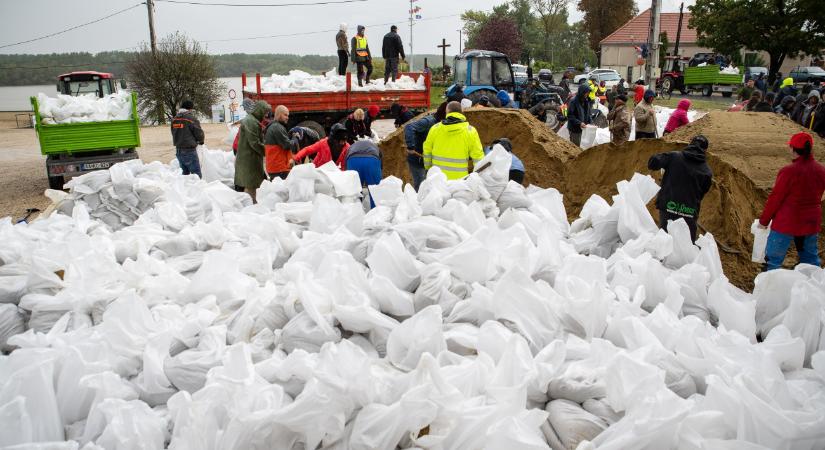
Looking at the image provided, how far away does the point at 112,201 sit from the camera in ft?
17.0

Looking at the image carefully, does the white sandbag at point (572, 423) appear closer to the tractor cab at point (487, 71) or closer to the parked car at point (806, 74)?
the tractor cab at point (487, 71)

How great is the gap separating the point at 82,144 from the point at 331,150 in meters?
5.80

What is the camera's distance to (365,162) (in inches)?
226

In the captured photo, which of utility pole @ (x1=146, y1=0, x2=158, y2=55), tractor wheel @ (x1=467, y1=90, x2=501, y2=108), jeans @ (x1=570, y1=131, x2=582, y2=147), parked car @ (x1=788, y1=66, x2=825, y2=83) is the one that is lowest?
jeans @ (x1=570, y1=131, x2=582, y2=147)

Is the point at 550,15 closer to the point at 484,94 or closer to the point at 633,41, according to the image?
the point at 633,41

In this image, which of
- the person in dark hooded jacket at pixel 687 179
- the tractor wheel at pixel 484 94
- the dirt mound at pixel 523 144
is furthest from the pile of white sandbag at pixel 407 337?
the tractor wheel at pixel 484 94

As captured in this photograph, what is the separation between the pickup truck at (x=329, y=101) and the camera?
11.2m

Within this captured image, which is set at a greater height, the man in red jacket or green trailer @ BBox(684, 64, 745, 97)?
green trailer @ BBox(684, 64, 745, 97)

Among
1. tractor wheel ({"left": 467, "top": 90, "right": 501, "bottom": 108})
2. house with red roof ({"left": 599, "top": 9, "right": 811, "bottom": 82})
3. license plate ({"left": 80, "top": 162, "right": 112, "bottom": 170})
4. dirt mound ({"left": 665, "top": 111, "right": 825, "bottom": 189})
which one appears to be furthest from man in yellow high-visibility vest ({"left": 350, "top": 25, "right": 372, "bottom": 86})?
house with red roof ({"left": 599, "top": 9, "right": 811, "bottom": 82})

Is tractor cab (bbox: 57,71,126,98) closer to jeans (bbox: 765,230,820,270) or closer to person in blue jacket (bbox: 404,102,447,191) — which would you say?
person in blue jacket (bbox: 404,102,447,191)

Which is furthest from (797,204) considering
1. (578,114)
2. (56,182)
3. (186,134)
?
(56,182)

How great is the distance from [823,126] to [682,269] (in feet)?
27.1

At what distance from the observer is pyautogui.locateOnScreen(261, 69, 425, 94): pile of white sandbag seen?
11812mm

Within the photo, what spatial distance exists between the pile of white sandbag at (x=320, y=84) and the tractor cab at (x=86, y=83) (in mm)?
4840
